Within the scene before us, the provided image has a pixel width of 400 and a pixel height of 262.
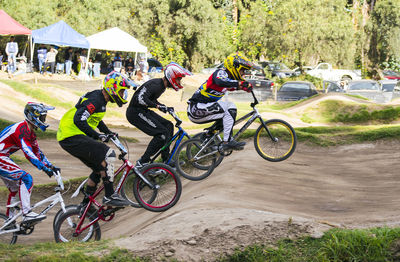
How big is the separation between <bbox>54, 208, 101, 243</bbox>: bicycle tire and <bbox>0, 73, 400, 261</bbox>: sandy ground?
0.56 metres

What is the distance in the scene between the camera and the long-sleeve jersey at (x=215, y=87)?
8.71m

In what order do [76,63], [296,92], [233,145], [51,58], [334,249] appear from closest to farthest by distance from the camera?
[334,249], [233,145], [296,92], [51,58], [76,63]

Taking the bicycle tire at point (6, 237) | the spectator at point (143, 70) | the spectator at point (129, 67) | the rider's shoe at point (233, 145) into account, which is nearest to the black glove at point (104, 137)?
the bicycle tire at point (6, 237)

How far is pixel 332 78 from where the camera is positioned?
131 feet

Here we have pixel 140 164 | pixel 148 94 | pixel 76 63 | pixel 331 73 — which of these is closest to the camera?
pixel 140 164

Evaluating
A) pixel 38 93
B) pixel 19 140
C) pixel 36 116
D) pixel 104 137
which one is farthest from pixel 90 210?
pixel 38 93

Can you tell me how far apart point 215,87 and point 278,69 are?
33.6 metres

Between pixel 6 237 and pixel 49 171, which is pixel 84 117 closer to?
pixel 49 171

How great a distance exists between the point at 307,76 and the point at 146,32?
1444 cm

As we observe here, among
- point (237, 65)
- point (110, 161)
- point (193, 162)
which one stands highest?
point (237, 65)

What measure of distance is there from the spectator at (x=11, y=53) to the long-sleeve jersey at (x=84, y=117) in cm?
2483

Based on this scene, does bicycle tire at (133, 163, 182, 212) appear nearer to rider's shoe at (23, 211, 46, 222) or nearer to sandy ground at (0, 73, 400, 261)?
sandy ground at (0, 73, 400, 261)

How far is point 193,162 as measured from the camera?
914 centimetres

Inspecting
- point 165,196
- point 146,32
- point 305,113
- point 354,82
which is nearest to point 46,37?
point 146,32
